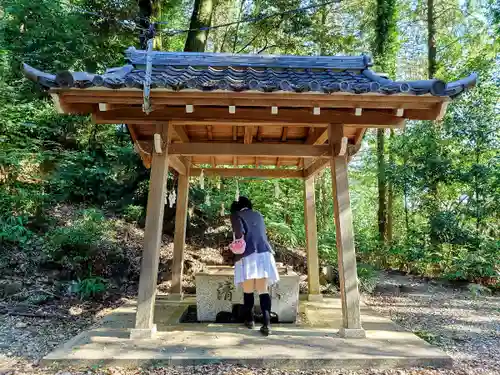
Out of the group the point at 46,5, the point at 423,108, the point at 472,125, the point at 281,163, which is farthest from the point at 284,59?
the point at 46,5

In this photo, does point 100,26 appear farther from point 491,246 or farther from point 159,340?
point 491,246

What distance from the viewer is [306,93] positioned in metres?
3.24

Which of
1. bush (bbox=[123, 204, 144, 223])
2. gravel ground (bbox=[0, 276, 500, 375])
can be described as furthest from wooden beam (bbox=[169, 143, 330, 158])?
bush (bbox=[123, 204, 144, 223])

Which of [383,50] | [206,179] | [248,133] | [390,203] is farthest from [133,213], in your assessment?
[383,50]

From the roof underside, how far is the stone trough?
1.60 m

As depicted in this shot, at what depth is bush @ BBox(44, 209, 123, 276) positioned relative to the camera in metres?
6.02

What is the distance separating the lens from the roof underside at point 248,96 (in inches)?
126

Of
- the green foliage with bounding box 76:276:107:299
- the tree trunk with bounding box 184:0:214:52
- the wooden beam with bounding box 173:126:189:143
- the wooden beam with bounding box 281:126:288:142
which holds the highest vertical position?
the tree trunk with bounding box 184:0:214:52

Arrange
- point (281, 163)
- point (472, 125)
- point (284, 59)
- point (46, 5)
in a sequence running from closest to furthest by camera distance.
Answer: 1. point (284, 59)
2. point (281, 163)
3. point (472, 125)
4. point (46, 5)

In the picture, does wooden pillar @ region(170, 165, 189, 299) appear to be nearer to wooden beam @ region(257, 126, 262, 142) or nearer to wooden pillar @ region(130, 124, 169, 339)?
wooden beam @ region(257, 126, 262, 142)

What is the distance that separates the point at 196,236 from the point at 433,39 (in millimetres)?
8525

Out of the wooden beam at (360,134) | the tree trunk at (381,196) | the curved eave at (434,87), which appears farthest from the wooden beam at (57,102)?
the tree trunk at (381,196)

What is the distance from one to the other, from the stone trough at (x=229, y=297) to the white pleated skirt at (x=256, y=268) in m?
0.58

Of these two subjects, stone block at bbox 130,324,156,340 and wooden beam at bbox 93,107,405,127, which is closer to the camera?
stone block at bbox 130,324,156,340
